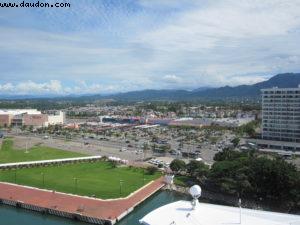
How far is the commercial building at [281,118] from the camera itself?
5925 cm

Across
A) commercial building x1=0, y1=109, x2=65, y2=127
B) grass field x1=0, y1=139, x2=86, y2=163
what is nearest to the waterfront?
grass field x1=0, y1=139, x2=86, y2=163

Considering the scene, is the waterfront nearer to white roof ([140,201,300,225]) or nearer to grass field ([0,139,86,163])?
white roof ([140,201,300,225])

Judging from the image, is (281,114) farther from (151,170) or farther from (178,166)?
(151,170)

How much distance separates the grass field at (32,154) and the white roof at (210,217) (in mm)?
33715

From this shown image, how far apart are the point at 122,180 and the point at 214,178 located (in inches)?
351

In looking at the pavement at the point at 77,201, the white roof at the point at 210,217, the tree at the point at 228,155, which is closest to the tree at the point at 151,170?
the pavement at the point at 77,201

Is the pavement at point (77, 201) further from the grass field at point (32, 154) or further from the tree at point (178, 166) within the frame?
the grass field at point (32, 154)

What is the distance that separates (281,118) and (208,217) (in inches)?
1828

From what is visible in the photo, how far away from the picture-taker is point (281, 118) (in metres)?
61.0

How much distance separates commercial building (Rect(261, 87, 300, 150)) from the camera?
59.2 meters

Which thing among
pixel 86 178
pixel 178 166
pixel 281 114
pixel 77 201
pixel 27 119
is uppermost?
pixel 281 114

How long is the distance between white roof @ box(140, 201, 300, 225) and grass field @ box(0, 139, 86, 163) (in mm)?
33715

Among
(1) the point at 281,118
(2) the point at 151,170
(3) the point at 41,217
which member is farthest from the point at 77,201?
(1) the point at 281,118

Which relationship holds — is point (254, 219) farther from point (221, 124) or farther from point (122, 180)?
point (221, 124)
